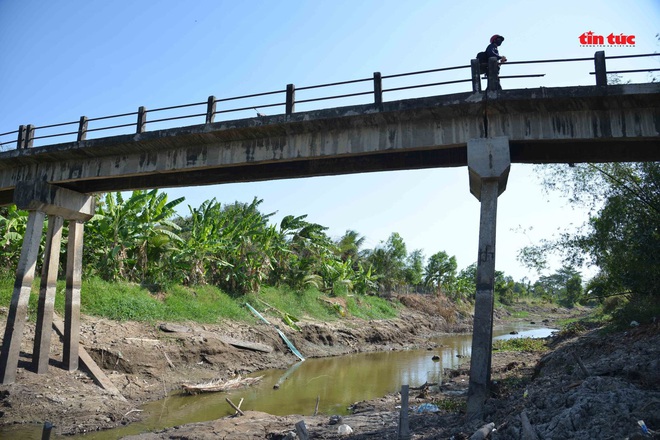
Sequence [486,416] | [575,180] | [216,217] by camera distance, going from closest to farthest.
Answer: [486,416]
[575,180]
[216,217]

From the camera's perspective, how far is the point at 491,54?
35.7 ft

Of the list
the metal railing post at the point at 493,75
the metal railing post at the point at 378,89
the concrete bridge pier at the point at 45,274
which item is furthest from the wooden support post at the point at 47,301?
the metal railing post at the point at 493,75

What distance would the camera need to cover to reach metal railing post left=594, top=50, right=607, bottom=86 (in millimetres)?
9898

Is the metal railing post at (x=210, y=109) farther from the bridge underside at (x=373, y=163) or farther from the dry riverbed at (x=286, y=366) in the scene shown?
the dry riverbed at (x=286, y=366)

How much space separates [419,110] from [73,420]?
11066 millimetres

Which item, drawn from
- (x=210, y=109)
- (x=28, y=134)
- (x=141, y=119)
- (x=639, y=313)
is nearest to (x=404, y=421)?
(x=210, y=109)

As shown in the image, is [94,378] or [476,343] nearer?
[476,343]

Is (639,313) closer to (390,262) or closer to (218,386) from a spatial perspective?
(218,386)

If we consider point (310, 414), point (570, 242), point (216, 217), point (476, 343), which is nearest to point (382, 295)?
point (216, 217)

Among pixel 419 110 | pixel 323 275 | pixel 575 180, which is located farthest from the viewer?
pixel 323 275

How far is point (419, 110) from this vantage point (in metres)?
10.8

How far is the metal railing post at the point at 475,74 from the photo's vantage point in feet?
34.0

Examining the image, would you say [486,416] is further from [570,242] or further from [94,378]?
[570,242]

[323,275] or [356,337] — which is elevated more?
[323,275]
